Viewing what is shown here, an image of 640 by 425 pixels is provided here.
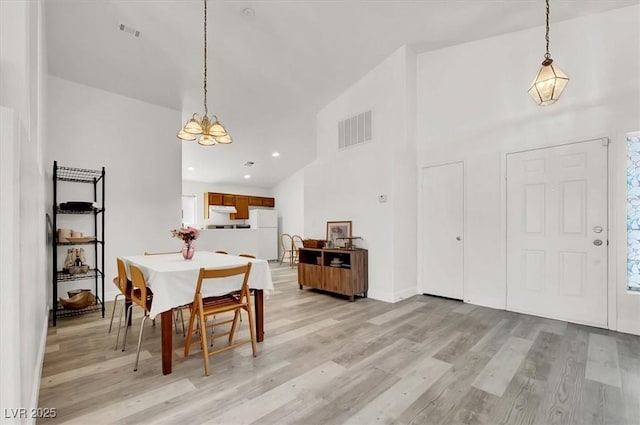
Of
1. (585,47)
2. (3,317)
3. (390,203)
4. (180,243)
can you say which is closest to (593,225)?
(585,47)

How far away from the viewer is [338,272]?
4.50 m

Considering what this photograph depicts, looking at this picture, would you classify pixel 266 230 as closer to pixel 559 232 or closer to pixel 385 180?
pixel 385 180

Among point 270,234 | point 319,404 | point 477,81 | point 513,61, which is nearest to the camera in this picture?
point 319,404

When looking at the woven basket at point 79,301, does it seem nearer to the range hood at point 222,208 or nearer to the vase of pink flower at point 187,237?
the vase of pink flower at point 187,237

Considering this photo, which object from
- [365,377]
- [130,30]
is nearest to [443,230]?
[365,377]

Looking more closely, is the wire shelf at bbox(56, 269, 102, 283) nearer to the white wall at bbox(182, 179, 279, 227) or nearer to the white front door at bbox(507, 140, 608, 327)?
the white wall at bbox(182, 179, 279, 227)

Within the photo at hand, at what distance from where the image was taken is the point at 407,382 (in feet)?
7.00

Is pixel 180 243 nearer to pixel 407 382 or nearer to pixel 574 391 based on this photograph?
pixel 407 382

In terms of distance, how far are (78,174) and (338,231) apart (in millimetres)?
3791

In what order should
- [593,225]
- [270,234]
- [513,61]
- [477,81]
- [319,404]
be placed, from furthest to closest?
[270,234]
[477,81]
[513,61]
[593,225]
[319,404]

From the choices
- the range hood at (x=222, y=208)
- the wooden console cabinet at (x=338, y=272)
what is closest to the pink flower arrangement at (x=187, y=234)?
the wooden console cabinet at (x=338, y=272)

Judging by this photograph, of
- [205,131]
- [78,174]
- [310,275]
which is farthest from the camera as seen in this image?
[310,275]

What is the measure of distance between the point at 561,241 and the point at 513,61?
2.27 m

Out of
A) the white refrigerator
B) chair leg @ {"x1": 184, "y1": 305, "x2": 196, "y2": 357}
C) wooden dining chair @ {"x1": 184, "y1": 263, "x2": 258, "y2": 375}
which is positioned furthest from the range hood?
chair leg @ {"x1": 184, "y1": 305, "x2": 196, "y2": 357}
